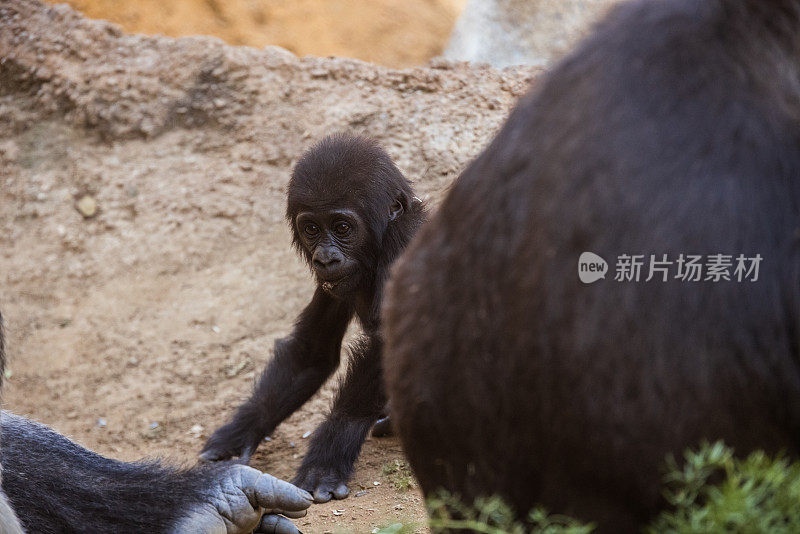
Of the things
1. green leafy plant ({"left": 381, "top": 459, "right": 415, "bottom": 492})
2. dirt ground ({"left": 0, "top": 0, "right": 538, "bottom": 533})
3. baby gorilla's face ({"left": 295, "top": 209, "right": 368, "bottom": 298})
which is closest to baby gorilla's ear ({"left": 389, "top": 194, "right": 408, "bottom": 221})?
baby gorilla's face ({"left": 295, "top": 209, "right": 368, "bottom": 298})

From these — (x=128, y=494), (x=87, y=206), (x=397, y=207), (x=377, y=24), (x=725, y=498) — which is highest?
(x=377, y=24)

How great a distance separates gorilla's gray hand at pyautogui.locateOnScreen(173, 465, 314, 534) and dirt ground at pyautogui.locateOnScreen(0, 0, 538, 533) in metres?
1.02

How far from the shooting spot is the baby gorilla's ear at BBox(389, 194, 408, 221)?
379 centimetres

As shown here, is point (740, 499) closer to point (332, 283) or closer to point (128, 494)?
point (128, 494)

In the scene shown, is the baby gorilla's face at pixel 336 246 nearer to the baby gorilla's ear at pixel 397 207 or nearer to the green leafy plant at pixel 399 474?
the baby gorilla's ear at pixel 397 207

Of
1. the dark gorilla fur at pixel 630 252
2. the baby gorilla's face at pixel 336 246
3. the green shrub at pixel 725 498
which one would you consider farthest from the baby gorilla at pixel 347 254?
the green shrub at pixel 725 498

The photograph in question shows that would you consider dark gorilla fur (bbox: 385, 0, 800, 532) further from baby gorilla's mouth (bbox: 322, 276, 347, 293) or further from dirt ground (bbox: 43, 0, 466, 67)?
dirt ground (bbox: 43, 0, 466, 67)

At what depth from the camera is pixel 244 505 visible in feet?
9.41

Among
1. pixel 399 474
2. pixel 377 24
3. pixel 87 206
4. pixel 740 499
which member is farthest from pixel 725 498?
pixel 377 24

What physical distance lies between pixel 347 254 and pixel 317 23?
6067 millimetres

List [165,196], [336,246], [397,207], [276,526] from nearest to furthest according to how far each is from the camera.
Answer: [276,526] < [336,246] < [397,207] < [165,196]

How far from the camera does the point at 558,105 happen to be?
62.5 inches

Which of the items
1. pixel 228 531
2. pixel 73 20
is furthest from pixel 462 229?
pixel 73 20

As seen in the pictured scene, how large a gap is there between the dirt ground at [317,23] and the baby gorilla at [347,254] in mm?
5196
